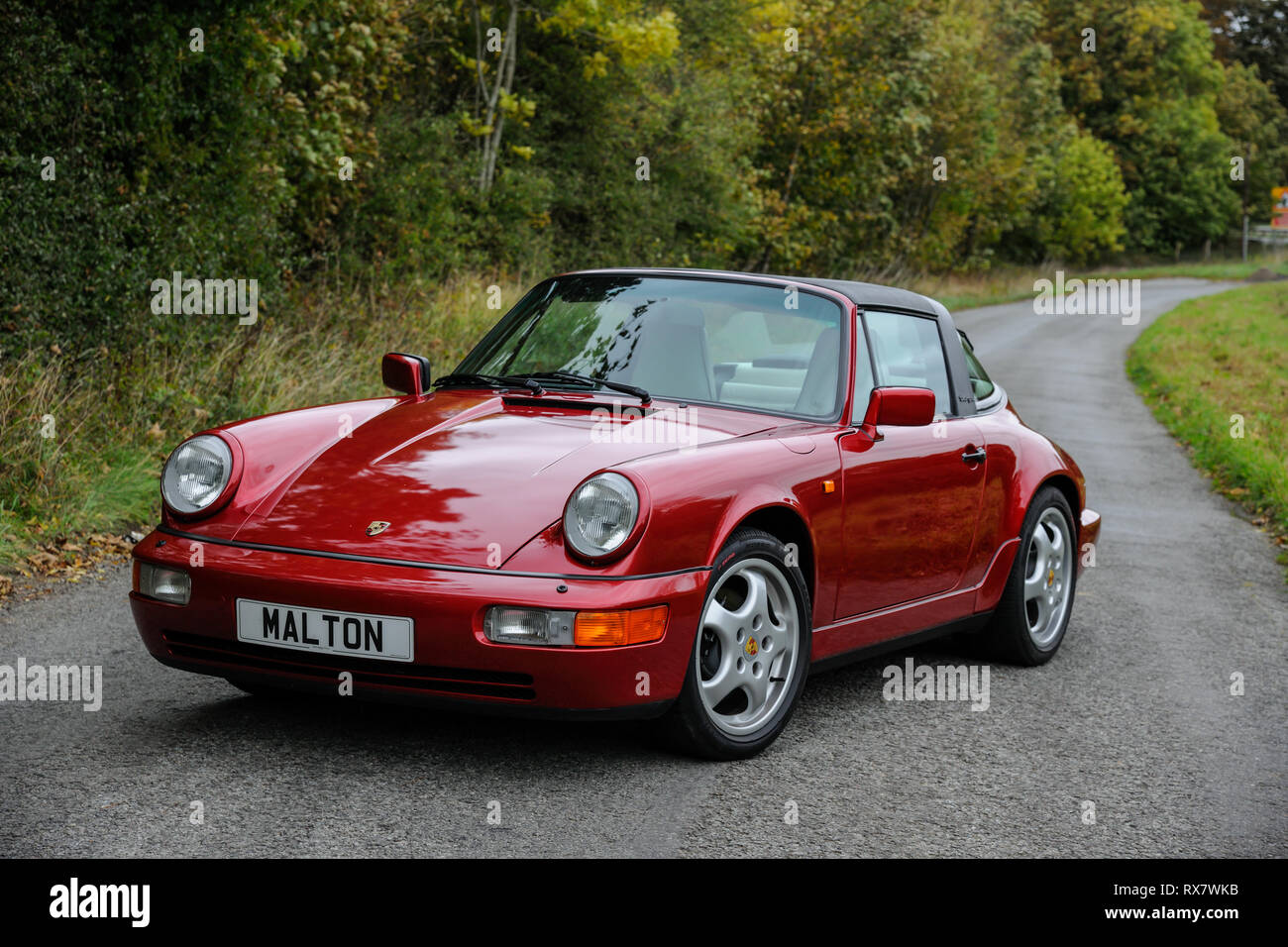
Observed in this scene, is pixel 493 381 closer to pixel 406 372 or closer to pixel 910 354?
pixel 406 372

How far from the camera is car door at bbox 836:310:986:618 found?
16.4 ft

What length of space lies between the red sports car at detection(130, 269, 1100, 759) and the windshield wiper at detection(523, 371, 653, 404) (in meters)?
0.01

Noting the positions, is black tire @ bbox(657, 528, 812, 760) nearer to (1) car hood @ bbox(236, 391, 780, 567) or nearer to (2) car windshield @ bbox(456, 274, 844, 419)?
(1) car hood @ bbox(236, 391, 780, 567)

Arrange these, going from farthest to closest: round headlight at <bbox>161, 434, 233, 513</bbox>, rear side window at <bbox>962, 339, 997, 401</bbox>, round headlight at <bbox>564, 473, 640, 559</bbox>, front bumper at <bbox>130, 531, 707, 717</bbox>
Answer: rear side window at <bbox>962, 339, 997, 401</bbox> < round headlight at <bbox>161, 434, 233, 513</bbox> < round headlight at <bbox>564, 473, 640, 559</bbox> < front bumper at <bbox>130, 531, 707, 717</bbox>

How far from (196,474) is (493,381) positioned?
47.0 inches

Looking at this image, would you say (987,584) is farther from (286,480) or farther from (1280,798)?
(286,480)

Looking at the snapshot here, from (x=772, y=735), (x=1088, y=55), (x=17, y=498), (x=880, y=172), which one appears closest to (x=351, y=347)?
(x=17, y=498)

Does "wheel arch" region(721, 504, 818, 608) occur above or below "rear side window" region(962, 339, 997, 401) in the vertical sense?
below

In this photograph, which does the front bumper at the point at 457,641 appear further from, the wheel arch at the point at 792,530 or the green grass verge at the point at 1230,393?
the green grass verge at the point at 1230,393

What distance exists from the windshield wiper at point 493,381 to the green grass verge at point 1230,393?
5.77 metres

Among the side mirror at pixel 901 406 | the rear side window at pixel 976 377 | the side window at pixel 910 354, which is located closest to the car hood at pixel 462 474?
the side mirror at pixel 901 406

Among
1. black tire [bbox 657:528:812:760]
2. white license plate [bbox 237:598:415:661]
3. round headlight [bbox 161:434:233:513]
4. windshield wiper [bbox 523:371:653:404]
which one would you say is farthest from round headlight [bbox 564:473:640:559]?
round headlight [bbox 161:434:233:513]

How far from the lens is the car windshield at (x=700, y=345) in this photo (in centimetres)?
520

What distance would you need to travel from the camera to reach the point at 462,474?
440 cm
